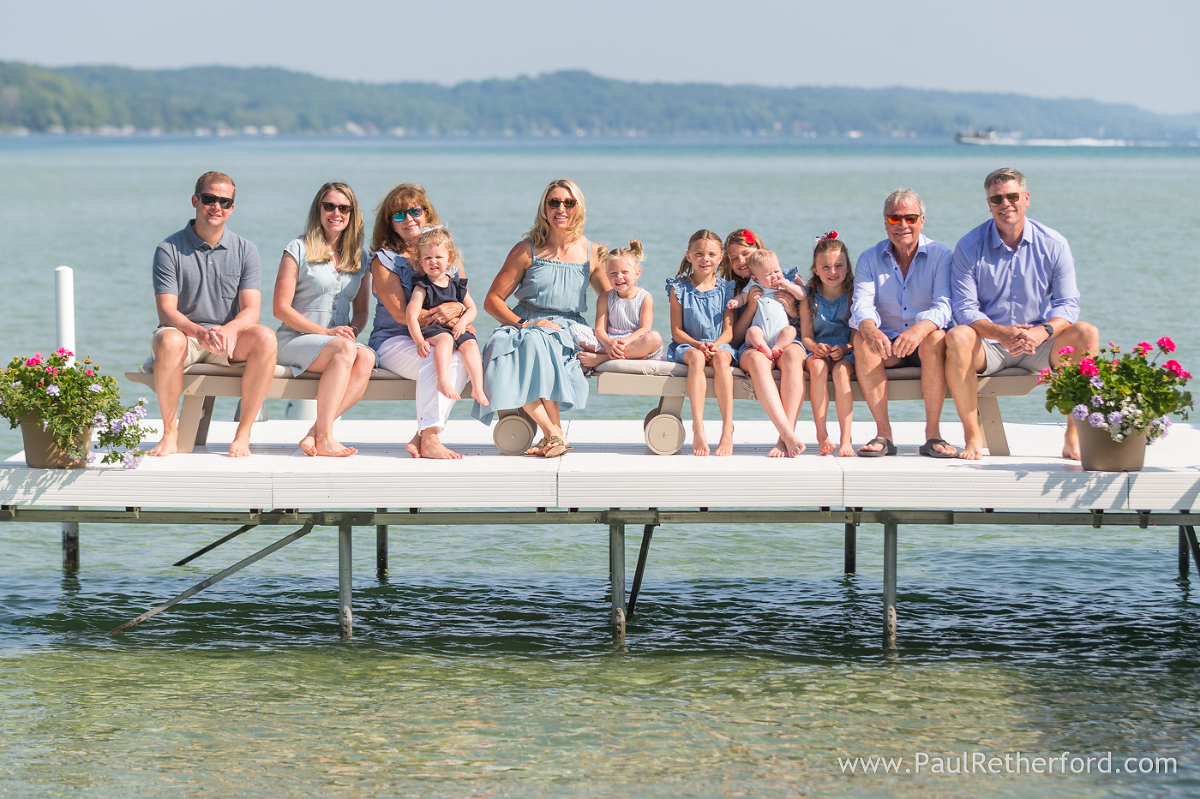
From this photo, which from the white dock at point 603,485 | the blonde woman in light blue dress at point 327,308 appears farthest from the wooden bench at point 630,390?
the white dock at point 603,485

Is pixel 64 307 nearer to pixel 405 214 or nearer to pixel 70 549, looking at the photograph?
pixel 405 214

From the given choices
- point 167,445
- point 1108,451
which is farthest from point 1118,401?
point 167,445

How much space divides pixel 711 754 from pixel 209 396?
3383mm

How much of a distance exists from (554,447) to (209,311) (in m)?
1.96

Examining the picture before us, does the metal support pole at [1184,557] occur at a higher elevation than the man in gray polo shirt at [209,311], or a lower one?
lower

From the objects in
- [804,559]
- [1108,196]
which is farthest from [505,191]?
[804,559]

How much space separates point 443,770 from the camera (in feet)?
21.5

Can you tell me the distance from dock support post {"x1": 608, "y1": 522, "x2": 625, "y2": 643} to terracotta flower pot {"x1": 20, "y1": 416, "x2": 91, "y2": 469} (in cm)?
262

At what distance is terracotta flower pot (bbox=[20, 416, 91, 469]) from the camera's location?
286 inches

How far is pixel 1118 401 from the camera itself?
6988mm

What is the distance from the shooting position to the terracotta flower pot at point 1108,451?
711cm

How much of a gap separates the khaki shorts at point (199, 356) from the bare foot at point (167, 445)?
0.38 m

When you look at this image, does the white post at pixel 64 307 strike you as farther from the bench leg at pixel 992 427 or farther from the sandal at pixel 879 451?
the bench leg at pixel 992 427

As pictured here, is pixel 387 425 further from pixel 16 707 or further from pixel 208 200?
pixel 16 707
